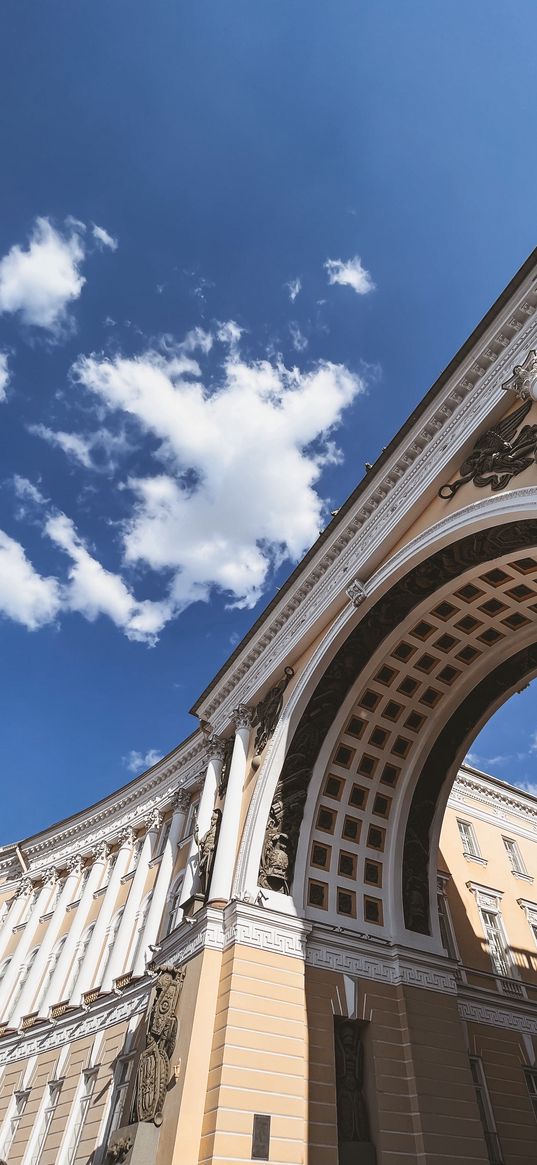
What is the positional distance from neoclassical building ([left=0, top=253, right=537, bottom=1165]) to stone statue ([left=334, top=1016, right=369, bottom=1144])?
1.9 inches

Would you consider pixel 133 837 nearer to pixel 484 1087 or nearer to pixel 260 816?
pixel 260 816

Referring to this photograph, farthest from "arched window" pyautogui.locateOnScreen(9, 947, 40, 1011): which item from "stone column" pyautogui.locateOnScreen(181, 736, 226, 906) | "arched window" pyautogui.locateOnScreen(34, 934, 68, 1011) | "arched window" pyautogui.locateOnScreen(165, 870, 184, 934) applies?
"stone column" pyautogui.locateOnScreen(181, 736, 226, 906)

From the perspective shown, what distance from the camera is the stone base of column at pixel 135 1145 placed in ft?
42.7

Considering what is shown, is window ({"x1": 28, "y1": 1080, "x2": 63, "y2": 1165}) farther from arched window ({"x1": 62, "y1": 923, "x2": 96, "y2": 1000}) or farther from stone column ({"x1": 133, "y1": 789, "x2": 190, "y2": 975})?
stone column ({"x1": 133, "y1": 789, "x2": 190, "y2": 975})

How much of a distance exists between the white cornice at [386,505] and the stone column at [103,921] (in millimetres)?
7968

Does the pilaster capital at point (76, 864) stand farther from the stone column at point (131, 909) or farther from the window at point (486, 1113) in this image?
the window at point (486, 1113)

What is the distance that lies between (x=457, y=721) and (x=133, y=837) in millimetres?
14339

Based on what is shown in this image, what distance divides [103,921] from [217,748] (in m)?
8.72

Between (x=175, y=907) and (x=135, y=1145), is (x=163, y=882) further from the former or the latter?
(x=135, y=1145)

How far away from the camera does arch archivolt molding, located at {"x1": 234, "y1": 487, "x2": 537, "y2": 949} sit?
15.4 m

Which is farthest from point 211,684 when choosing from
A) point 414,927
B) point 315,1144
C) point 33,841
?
point 33,841

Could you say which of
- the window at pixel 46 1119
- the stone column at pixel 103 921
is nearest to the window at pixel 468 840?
the stone column at pixel 103 921

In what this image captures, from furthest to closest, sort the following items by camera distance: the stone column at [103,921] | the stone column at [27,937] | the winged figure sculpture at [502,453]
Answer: the stone column at [27,937]
the stone column at [103,921]
the winged figure sculpture at [502,453]

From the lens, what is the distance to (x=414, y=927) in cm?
1845
